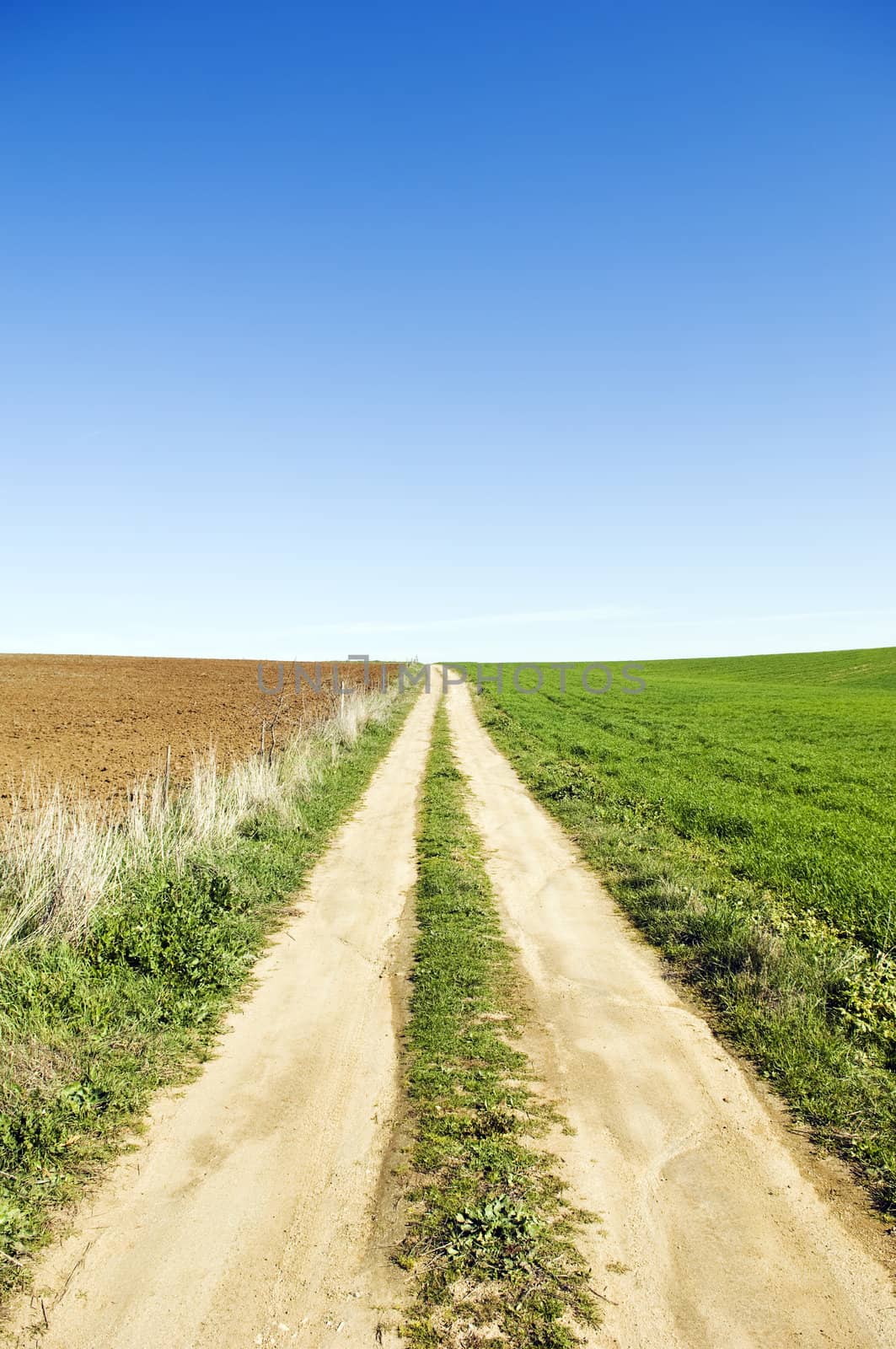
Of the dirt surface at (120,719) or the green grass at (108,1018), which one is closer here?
the green grass at (108,1018)

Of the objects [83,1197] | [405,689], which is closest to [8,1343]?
[83,1197]

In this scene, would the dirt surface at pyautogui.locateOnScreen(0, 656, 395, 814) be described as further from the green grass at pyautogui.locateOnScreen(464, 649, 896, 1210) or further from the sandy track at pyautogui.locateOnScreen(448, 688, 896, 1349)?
the sandy track at pyautogui.locateOnScreen(448, 688, 896, 1349)

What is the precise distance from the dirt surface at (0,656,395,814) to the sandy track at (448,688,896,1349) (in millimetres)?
11877

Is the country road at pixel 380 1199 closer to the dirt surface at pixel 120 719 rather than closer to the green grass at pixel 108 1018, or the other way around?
the green grass at pixel 108 1018

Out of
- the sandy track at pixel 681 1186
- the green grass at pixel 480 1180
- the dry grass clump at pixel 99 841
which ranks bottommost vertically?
the sandy track at pixel 681 1186

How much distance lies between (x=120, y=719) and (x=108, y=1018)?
26.1m

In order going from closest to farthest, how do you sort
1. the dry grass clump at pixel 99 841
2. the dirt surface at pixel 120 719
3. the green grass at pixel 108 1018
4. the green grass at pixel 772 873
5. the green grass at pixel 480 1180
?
the green grass at pixel 480 1180 → the green grass at pixel 108 1018 → the green grass at pixel 772 873 → the dry grass clump at pixel 99 841 → the dirt surface at pixel 120 719

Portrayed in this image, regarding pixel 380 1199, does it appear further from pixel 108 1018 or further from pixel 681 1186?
pixel 108 1018

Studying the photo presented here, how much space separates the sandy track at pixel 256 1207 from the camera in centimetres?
374

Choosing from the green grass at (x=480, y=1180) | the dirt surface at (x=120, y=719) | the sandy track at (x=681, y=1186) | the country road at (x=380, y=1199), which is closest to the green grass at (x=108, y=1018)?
the country road at (x=380, y=1199)

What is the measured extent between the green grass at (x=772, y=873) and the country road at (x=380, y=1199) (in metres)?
0.60

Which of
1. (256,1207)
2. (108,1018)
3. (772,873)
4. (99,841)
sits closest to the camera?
(256,1207)

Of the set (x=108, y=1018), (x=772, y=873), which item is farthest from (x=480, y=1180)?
(x=772, y=873)

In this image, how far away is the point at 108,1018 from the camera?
6422 millimetres
